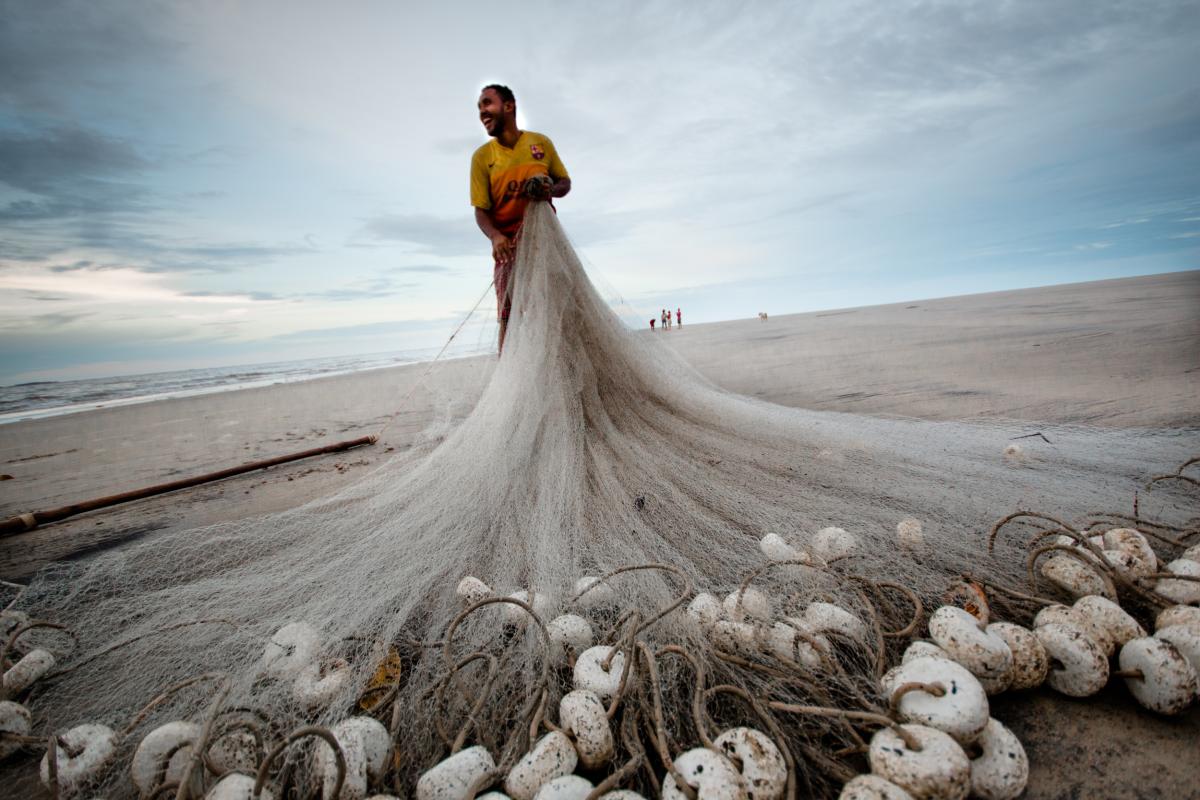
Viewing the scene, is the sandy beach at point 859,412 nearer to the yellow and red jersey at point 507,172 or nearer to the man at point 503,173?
the man at point 503,173

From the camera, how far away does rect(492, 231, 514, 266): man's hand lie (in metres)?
3.27

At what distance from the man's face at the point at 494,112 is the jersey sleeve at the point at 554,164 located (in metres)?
0.33

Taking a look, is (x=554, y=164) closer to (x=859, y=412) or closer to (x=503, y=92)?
(x=503, y=92)

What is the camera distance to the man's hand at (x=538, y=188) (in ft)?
9.69

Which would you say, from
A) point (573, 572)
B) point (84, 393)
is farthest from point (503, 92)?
point (84, 393)

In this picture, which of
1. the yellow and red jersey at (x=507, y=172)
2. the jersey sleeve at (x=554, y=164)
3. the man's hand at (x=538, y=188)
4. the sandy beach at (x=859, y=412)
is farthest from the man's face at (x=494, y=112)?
the sandy beach at (x=859, y=412)

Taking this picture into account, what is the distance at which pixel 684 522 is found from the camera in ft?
6.07

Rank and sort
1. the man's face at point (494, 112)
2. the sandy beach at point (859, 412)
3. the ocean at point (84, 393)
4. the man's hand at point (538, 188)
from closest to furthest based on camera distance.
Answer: the sandy beach at point (859, 412) < the man's hand at point (538, 188) < the man's face at point (494, 112) < the ocean at point (84, 393)

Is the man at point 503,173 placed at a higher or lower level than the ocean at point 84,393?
higher

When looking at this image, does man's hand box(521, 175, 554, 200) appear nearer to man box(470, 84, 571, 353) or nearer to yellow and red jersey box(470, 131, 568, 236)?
man box(470, 84, 571, 353)

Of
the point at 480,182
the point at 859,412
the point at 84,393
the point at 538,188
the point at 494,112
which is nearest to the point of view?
the point at 538,188

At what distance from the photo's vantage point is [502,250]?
3289 mm

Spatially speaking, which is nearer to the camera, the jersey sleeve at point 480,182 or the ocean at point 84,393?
the jersey sleeve at point 480,182

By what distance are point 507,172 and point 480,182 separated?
251 mm
